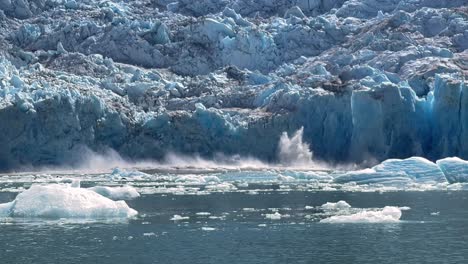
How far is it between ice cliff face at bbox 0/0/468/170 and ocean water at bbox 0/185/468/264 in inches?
927

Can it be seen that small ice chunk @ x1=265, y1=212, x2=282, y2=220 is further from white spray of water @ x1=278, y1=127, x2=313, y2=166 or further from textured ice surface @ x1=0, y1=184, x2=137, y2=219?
white spray of water @ x1=278, y1=127, x2=313, y2=166

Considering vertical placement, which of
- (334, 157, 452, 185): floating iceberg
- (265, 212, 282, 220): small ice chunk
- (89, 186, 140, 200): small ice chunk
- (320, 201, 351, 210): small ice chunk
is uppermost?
(334, 157, 452, 185): floating iceberg

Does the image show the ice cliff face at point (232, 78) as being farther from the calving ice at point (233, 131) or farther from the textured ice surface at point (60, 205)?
the textured ice surface at point (60, 205)

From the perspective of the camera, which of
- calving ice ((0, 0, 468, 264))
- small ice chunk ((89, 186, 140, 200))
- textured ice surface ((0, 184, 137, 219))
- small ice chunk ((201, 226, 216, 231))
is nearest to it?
calving ice ((0, 0, 468, 264))

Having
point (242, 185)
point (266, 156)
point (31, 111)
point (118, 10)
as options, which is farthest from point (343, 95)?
point (118, 10)

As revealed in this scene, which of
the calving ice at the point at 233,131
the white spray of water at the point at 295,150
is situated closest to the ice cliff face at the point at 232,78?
the calving ice at the point at 233,131

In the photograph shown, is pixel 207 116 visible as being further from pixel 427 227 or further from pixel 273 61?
pixel 427 227

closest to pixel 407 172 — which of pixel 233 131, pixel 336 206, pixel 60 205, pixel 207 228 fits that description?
pixel 336 206

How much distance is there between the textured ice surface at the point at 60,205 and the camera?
35.5m

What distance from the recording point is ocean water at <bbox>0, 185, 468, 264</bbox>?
27344 millimetres

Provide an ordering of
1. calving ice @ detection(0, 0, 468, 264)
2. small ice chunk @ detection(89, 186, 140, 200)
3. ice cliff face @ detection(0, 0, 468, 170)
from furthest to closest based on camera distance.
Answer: ice cliff face @ detection(0, 0, 468, 170) < small ice chunk @ detection(89, 186, 140, 200) < calving ice @ detection(0, 0, 468, 264)

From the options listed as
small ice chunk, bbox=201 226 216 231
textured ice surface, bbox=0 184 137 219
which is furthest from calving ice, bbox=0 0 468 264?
small ice chunk, bbox=201 226 216 231

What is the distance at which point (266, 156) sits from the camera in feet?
234

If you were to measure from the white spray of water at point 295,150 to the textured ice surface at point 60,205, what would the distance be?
3372 cm
